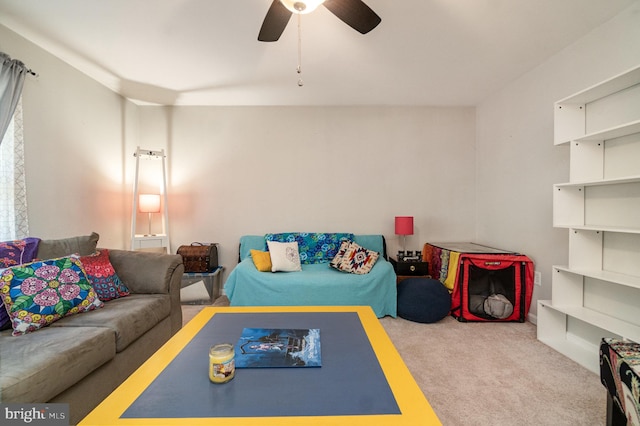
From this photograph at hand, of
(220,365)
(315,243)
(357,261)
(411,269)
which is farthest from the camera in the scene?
(315,243)

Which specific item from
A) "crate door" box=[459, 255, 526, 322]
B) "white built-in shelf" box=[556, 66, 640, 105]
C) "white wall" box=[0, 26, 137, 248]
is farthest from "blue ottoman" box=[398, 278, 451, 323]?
"white wall" box=[0, 26, 137, 248]

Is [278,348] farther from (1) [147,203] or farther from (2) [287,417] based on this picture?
(1) [147,203]

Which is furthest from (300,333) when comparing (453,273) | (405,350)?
(453,273)

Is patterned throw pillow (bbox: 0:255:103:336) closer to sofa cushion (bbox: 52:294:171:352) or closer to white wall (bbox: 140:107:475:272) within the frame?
sofa cushion (bbox: 52:294:171:352)

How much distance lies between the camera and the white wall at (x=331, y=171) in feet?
12.1

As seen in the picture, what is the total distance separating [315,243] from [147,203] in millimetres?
2070

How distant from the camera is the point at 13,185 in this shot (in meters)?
2.15

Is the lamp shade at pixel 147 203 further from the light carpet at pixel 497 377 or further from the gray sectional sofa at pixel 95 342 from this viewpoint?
the light carpet at pixel 497 377

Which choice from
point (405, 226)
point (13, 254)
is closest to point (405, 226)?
point (405, 226)

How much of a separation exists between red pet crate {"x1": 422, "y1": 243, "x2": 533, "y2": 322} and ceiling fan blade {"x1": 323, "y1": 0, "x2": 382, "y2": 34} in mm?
2257

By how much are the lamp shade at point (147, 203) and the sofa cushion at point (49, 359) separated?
205 centimetres

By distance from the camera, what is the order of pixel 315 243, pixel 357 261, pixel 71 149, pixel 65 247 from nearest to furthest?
pixel 65 247
pixel 71 149
pixel 357 261
pixel 315 243

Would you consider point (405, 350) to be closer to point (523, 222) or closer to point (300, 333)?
point (300, 333)

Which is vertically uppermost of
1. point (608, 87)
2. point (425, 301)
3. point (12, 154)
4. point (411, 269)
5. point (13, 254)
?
point (608, 87)
